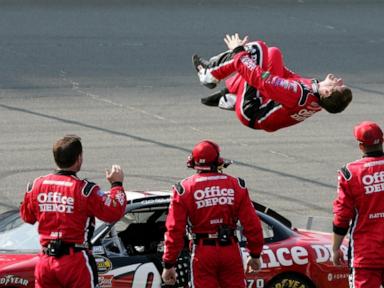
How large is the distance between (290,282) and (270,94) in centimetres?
331

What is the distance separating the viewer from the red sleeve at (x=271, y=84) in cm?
1023

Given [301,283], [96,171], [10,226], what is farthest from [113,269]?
[96,171]

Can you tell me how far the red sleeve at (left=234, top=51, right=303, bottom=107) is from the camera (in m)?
10.2

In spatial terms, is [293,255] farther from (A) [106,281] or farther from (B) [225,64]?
(B) [225,64]

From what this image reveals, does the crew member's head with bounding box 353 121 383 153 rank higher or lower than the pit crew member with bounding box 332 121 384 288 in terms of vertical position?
higher

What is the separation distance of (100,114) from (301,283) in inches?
377

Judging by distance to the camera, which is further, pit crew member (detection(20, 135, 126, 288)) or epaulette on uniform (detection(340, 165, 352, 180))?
epaulette on uniform (detection(340, 165, 352, 180))

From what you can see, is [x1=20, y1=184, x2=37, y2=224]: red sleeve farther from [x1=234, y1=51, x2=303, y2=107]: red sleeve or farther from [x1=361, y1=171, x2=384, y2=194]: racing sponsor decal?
[x1=361, y1=171, x2=384, y2=194]: racing sponsor decal

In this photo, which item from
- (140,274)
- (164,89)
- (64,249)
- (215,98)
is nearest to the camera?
(64,249)

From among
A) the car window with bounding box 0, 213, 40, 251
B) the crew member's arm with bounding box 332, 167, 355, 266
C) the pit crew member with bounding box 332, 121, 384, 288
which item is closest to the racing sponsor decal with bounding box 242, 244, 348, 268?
the car window with bounding box 0, 213, 40, 251

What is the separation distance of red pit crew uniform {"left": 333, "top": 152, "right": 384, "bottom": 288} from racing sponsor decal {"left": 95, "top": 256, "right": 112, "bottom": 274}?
9.55ft

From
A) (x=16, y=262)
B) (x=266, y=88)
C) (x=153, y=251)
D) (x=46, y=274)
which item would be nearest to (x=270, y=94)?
(x=266, y=88)

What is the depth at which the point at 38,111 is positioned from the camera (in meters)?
21.8

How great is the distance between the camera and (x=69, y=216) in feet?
31.6
